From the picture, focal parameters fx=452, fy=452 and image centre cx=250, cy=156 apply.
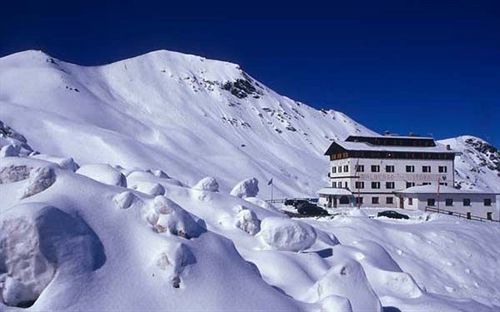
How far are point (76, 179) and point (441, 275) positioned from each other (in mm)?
22005

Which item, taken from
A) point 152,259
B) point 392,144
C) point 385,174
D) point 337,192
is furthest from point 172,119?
point 152,259

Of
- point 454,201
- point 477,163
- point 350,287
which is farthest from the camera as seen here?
point 477,163

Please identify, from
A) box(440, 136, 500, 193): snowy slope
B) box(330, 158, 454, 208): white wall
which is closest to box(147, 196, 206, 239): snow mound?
box(330, 158, 454, 208): white wall

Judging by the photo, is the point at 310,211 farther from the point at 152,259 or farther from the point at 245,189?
the point at 152,259

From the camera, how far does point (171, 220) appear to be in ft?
36.2

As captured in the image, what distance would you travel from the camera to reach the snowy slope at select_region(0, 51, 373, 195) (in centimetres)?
7688

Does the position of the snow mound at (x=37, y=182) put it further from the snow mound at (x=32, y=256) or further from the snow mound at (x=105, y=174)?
the snow mound at (x=105, y=174)

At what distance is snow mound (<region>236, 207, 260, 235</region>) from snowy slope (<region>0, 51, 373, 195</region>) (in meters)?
50.9

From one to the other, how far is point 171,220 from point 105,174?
6.97 meters

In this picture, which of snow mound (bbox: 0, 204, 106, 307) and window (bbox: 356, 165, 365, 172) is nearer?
snow mound (bbox: 0, 204, 106, 307)

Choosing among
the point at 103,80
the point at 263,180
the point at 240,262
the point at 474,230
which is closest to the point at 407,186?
the point at 474,230

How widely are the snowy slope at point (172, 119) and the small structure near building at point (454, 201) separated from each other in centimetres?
2935

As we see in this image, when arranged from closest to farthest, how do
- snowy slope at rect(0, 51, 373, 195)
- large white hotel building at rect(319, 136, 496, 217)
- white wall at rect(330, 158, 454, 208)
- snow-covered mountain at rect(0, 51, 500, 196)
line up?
large white hotel building at rect(319, 136, 496, 217), white wall at rect(330, 158, 454, 208), snowy slope at rect(0, 51, 373, 195), snow-covered mountain at rect(0, 51, 500, 196)

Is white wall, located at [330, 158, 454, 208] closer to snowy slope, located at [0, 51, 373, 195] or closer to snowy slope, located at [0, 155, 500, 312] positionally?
snowy slope, located at [0, 51, 373, 195]
